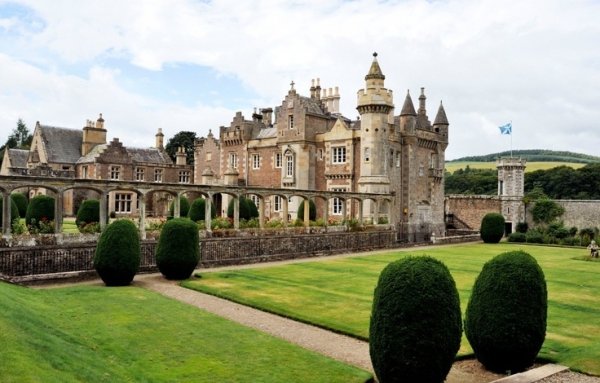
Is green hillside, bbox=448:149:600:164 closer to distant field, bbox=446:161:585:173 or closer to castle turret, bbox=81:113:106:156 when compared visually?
distant field, bbox=446:161:585:173

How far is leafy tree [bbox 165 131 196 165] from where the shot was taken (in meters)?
82.3

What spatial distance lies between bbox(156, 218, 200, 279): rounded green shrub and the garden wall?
210 cm

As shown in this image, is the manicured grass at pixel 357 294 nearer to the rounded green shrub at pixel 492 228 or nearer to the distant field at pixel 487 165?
the rounded green shrub at pixel 492 228

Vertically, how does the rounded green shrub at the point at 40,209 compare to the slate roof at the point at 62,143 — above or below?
below

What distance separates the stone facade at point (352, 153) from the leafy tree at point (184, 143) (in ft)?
111

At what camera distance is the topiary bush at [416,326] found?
7543 millimetres

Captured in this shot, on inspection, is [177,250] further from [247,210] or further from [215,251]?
[247,210]

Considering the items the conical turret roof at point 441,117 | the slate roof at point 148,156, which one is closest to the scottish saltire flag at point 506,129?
the conical turret roof at point 441,117

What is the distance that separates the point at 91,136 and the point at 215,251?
3413 cm

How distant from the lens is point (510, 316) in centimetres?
894

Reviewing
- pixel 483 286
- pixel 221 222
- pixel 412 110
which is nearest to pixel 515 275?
pixel 483 286

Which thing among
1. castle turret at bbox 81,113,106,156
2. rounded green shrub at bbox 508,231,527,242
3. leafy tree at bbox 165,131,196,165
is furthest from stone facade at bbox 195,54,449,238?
leafy tree at bbox 165,131,196,165

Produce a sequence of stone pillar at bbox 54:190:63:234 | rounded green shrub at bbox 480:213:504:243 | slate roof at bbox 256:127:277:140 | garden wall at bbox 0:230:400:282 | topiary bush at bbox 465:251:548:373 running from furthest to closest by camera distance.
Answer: slate roof at bbox 256:127:277:140 < rounded green shrub at bbox 480:213:504:243 < stone pillar at bbox 54:190:63:234 < garden wall at bbox 0:230:400:282 < topiary bush at bbox 465:251:548:373

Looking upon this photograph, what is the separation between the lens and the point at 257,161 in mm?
47219
